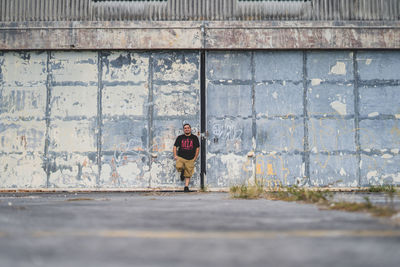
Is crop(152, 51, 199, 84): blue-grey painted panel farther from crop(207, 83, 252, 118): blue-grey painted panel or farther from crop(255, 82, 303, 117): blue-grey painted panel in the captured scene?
crop(255, 82, 303, 117): blue-grey painted panel

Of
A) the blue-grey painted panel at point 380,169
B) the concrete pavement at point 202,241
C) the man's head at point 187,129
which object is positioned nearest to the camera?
the concrete pavement at point 202,241

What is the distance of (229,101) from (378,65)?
3.73 m

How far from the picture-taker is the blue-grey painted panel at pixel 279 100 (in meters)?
12.2

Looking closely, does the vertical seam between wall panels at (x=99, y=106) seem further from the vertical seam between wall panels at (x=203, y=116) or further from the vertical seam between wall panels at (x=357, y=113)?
the vertical seam between wall panels at (x=357, y=113)

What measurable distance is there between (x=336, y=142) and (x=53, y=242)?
33.6 feet

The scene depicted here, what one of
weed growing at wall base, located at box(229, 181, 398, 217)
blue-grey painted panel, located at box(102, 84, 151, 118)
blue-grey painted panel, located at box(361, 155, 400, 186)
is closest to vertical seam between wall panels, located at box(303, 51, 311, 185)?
blue-grey painted panel, located at box(361, 155, 400, 186)

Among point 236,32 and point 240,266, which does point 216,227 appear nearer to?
point 240,266

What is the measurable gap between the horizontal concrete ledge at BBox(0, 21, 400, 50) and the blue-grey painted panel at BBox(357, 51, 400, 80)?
0.86 feet

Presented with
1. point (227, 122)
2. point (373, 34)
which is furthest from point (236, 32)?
point (373, 34)

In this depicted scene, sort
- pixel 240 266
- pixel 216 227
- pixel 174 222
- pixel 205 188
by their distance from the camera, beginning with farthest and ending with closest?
pixel 205 188
pixel 174 222
pixel 216 227
pixel 240 266

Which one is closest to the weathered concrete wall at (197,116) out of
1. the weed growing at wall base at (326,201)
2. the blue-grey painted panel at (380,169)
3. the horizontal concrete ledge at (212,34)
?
the blue-grey painted panel at (380,169)

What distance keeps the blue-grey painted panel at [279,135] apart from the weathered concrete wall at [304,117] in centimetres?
2

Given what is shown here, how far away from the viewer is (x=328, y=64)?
12305 millimetres

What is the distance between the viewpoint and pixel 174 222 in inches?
152
